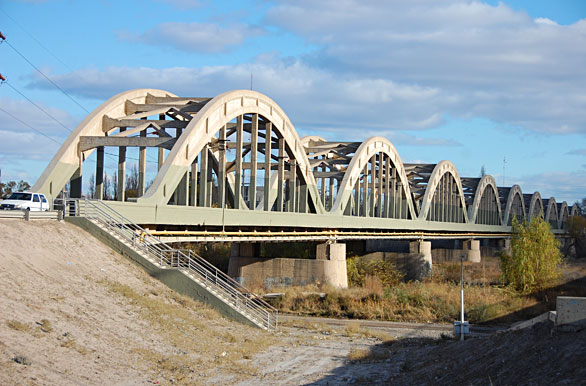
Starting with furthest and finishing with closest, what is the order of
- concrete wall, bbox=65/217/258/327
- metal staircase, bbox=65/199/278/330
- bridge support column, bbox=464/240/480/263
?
bridge support column, bbox=464/240/480/263 → metal staircase, bbox=65/199/278/330 → concrete wall, bbox=65/217/258/327

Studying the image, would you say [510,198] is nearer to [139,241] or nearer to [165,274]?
[139,241]

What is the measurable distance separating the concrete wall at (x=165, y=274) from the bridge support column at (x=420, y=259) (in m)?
40.8

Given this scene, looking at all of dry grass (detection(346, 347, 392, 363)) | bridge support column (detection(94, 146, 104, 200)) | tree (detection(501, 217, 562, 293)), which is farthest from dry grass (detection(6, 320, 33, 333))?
tree (detection(501, 217, 562, 293))

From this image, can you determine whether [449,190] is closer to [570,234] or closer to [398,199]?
[398,199]

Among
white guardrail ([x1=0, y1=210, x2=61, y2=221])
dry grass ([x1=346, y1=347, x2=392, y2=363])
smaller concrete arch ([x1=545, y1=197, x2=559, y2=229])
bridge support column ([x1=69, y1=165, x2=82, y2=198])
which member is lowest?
dry grass ([x1=346, y1=347, x2=392, y2=363])

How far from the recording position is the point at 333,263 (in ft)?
161

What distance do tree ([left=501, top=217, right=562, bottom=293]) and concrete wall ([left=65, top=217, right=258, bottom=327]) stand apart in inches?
1136

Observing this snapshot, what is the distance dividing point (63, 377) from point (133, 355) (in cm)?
338

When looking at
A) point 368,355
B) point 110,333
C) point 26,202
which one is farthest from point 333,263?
point 110,333

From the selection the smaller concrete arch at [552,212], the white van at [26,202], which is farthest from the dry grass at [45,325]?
the smaller concrete arch at [552,212]

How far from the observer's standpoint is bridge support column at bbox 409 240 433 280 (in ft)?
219

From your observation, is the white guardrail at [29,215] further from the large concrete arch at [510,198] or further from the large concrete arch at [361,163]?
the large concrete arch at [510,198]

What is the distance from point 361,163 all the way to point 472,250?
38.0m

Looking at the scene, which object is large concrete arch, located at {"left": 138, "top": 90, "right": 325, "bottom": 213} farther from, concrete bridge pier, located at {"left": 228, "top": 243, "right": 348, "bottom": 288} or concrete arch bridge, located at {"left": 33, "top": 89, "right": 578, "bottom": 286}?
concrete bridge pier, located at {"left": 228, "top": 243, "right": 348, "bottom": 288}
